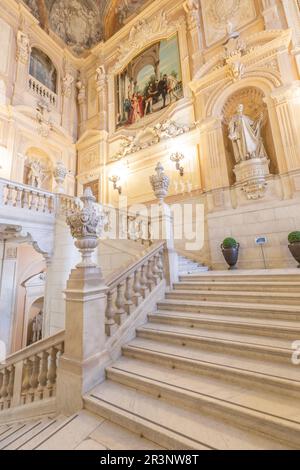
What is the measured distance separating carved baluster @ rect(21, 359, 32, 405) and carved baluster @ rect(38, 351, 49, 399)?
0.25 meters

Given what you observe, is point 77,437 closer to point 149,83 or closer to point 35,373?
point 35,373

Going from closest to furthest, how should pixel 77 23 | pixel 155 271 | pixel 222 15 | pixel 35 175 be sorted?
pixel 155 271 → pixel 222 15 → pixel 35 175 → pixel 77 23

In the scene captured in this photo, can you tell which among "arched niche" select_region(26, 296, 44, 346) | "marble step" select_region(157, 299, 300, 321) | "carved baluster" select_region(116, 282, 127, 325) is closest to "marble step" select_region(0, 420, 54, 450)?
"carved baluster" select_region(116, 282, 127, 325)

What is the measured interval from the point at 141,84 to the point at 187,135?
4238 mm

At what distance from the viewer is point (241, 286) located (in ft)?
11.6

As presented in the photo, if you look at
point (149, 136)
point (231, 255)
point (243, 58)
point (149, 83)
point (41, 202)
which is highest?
point (149, 83)

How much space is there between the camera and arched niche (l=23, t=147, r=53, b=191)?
359 inches

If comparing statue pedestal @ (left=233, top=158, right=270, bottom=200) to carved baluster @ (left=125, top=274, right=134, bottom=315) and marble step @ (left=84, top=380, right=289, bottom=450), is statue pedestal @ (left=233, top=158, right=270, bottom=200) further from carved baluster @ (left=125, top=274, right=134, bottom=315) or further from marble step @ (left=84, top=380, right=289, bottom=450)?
marble step @ (left=84, top=380, right=289, bottom=450)

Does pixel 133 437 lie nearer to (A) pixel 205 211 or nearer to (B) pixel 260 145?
(A) pixel 205 211

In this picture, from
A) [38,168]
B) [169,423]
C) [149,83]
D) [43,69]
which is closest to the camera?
[169,423]

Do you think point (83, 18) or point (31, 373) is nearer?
point (31, 373)

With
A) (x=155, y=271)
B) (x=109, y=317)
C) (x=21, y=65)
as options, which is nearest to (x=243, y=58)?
(x=155, y=271)

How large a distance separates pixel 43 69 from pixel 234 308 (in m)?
13.3

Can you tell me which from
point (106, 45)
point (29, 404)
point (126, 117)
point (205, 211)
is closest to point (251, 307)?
point (29, 404)
